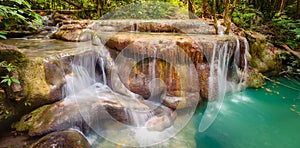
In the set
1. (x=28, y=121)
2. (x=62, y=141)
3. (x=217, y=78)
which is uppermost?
(x=217, y=78)

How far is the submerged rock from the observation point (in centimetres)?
253

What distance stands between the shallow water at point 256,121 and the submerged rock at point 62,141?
207cm

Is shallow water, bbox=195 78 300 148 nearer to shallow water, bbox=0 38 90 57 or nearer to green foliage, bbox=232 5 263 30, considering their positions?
shallow water, bbox=0 38 90 57

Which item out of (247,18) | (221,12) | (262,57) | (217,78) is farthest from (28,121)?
(221,12)

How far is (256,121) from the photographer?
409 centimetres

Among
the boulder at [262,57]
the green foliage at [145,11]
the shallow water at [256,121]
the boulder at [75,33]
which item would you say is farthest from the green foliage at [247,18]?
the boulder at [75,33]

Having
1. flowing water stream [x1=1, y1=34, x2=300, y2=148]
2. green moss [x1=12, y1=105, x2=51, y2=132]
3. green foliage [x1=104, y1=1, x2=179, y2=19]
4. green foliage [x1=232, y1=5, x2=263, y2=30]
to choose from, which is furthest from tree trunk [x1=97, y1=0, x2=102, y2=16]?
green moss [x1=12, y1=105, x2=51, y2=132]

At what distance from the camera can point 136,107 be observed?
12.1 feet

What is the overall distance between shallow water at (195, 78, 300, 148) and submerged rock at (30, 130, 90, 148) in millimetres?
2065

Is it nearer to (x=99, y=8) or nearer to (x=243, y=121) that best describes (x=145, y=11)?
(x=99, y=8)

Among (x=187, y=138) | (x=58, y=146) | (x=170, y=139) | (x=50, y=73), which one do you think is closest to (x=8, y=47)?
(x=50, y=73)

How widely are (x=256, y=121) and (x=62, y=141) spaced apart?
4.06 metres

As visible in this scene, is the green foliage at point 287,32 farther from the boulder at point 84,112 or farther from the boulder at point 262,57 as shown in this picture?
the boulder at point 84,112

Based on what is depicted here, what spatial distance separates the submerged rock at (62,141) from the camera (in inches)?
99.6
